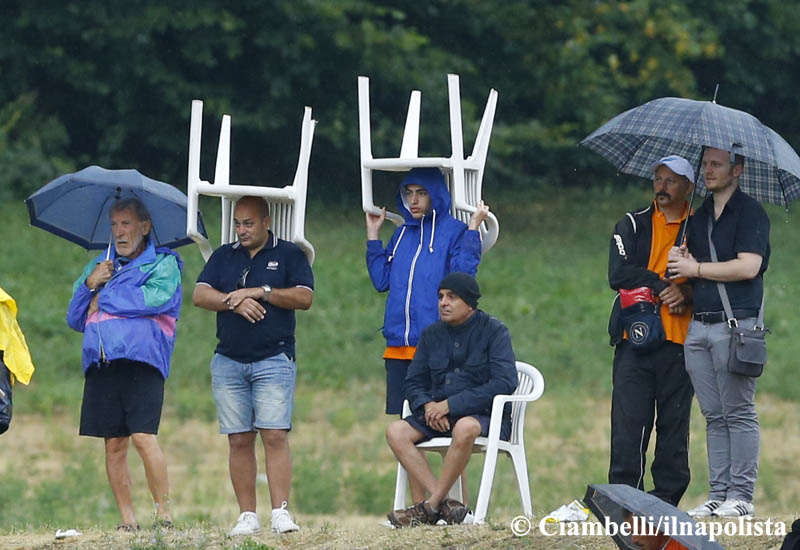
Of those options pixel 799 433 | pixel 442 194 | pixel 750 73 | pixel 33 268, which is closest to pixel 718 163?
pixel 442 194

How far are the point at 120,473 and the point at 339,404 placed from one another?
256 inches

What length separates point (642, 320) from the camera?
7.01 meters

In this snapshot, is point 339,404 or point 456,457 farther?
point 339,404

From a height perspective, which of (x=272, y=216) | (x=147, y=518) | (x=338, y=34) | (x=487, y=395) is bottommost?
(x=147, y=518)

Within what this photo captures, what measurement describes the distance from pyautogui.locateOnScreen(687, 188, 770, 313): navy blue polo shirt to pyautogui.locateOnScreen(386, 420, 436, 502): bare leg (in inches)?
56.9

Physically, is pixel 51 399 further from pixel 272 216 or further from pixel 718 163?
pixel 718 163

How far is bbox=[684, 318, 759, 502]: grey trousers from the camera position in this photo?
686 cm

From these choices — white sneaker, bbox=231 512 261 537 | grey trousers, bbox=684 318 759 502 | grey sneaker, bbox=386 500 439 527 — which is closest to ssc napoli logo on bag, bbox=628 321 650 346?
grey trousers, bbox=684 318 759 502

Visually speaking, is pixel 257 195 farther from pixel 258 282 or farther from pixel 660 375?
pixel 660 375

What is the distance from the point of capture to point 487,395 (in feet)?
22.9

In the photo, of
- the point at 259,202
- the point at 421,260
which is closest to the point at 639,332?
the point at 421,260

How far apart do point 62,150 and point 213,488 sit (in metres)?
11.9

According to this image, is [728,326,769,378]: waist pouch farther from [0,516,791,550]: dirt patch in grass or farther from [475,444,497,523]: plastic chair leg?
[475,444,497,523]: plastic chair leg

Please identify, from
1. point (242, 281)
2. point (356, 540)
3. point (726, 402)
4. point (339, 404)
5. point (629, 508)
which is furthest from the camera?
point (339, 404)
